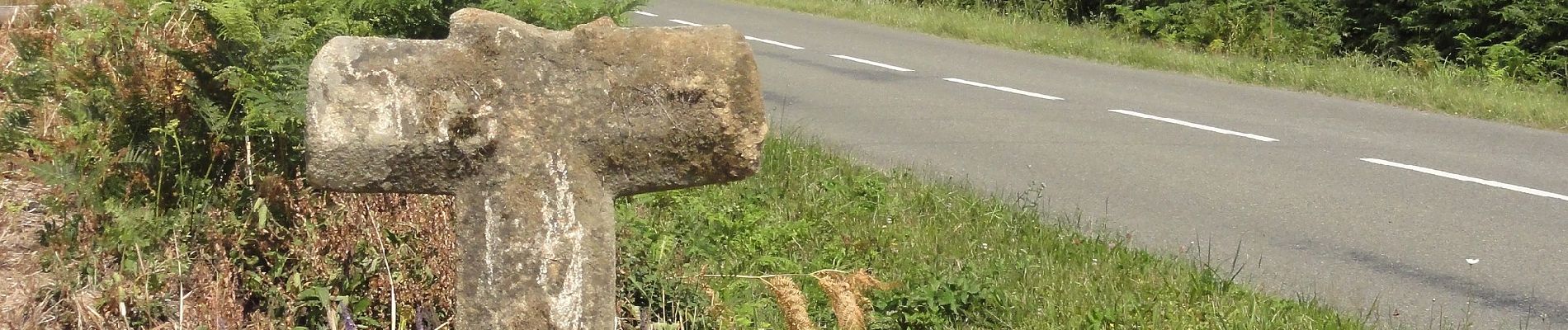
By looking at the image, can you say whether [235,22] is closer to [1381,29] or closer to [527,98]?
[527,98]

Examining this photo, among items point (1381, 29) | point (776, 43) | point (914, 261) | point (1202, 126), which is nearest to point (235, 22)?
point (914, 261)

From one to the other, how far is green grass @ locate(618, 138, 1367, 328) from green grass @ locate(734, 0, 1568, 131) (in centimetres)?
648

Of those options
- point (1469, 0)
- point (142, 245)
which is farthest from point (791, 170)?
point (1469, 0)

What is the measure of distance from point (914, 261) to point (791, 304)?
5.48 ft

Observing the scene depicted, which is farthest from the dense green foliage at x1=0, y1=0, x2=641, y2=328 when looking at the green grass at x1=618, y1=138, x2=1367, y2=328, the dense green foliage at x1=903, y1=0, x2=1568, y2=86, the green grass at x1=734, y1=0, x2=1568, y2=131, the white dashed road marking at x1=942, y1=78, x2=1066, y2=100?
the dense green foliage at x1=903, y1=0, x2=1568, y2=86

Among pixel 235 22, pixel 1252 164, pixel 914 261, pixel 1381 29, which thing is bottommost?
pixel 1381 29

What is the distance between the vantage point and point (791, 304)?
4.62 m

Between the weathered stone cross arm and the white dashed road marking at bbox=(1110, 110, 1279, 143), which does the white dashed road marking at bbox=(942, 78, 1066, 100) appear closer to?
the white dashed road marking at bbox=(1110, 110, 1279, 143)

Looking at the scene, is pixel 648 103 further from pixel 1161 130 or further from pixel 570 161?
pixel 1161 130

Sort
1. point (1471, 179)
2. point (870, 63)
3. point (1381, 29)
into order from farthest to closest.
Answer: point (1381, 29) < point (870, 63) < point (1471, 179)

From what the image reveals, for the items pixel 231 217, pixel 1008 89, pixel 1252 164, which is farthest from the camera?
pixel 1008 89

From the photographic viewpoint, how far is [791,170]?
7848 mm

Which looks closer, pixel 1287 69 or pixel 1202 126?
pixel 1202 126

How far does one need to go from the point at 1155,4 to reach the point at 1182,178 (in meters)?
10.5
